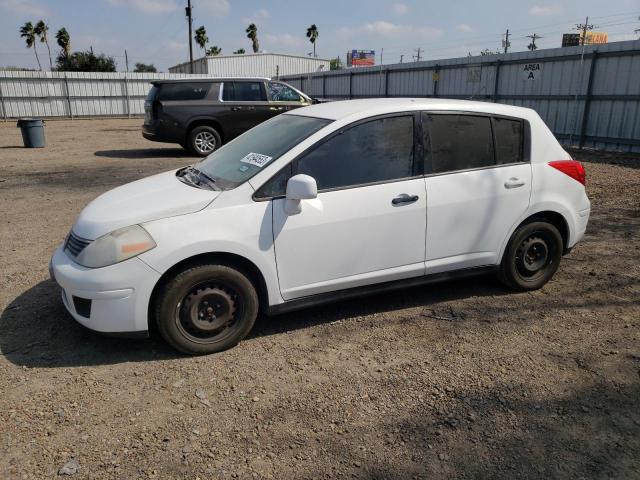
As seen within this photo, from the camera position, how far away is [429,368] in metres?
3.40

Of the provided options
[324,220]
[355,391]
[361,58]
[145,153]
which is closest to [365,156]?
[324,220]

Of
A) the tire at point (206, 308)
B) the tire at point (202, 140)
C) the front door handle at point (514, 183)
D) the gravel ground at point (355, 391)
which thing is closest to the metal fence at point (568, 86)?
the tire at point (202, 140)

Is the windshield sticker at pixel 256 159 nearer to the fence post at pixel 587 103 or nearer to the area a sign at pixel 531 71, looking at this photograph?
the fence post at pixel 587 103

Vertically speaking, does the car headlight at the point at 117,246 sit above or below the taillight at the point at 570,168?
below

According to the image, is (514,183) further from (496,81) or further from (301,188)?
(496,81)

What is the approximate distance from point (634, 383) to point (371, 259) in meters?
1.85

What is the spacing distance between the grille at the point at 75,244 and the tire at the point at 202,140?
9.47 meters

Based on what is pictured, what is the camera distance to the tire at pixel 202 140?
12711mm

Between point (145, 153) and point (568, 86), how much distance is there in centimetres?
1177

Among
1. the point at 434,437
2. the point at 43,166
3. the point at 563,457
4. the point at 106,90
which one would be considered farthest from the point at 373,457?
the point at 106,90

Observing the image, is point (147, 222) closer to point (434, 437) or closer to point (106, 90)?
point (434, 437)

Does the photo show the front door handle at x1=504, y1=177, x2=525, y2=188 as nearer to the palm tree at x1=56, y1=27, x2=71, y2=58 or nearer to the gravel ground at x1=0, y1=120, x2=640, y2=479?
the gravel ground at x1=0, y1=120, x2=640, y2=479

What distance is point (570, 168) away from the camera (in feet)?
14.8

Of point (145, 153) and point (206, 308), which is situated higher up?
point (206, 308)
